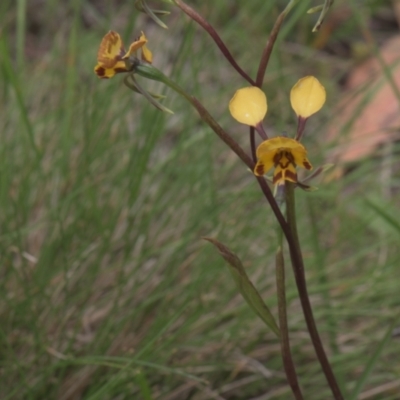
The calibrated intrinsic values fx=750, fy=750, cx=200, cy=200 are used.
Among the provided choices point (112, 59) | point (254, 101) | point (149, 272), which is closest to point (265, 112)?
point (254, 101)

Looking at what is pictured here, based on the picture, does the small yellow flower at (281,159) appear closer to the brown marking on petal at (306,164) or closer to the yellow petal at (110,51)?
the brown marking on petal at (306,164)

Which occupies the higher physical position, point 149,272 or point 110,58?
point 149,272

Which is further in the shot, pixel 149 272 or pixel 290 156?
pixel 149 272

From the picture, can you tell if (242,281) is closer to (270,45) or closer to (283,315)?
(283,315)

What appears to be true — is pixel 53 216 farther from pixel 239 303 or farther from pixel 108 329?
A: pixel 239 303

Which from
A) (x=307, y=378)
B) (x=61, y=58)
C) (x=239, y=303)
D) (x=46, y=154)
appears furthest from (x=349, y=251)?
(x=61, y=58)
